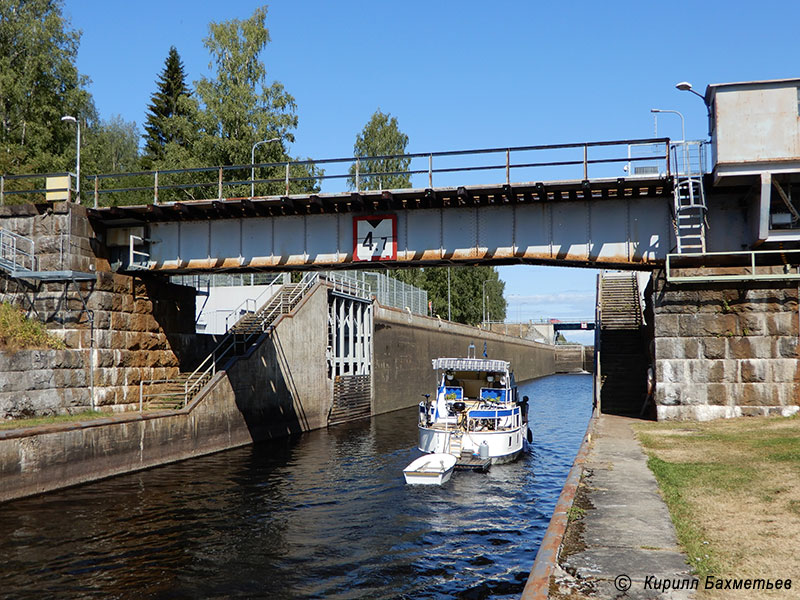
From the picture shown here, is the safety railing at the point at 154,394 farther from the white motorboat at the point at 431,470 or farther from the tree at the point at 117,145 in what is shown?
the tree at the point at 117,145

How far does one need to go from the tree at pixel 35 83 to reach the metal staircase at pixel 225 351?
23472 millimetres

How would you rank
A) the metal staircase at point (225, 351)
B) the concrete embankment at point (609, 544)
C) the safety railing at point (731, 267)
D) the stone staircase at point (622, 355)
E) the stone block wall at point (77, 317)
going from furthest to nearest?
the stone staircase at point (622, 355), the metal staircase at point (225, 351), the stone block wall at point (77, 317), the safety railing at point (731, 267), the concrete embankment at point (609, 544)

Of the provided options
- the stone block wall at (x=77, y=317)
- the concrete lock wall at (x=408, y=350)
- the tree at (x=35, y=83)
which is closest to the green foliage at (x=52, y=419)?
the stone block wall at (x=77, y=317)

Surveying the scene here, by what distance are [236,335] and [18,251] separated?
12.3 meters

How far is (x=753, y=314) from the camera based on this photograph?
2539 cm

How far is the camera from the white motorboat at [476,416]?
26.8 meters

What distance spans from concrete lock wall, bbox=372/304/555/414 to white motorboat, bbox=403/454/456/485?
2623cm

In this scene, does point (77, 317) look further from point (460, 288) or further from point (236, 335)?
point (460, 288)

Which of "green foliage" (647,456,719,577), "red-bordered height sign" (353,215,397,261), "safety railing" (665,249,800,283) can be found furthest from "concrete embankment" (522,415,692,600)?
"red-bordered height sign" (353,215,397,261)

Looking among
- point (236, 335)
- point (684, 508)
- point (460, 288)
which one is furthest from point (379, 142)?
point (684, 508)

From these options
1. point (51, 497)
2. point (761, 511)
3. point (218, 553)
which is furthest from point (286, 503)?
point (761, 511)

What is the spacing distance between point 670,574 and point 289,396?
1257 inches

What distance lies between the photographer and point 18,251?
29344 mm

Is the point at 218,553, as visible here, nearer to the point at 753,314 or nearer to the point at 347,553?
the point at 347,553
